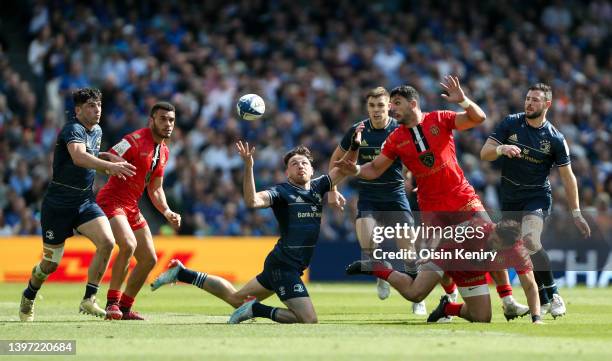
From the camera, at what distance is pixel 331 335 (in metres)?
11.1

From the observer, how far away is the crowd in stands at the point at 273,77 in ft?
80.3

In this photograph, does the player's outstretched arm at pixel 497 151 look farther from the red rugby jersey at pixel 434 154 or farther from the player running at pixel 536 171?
the red rugby jersey at pixel 434 154

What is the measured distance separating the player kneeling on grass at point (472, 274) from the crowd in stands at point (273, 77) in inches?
436

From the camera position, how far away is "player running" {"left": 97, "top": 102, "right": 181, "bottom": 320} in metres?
13.6

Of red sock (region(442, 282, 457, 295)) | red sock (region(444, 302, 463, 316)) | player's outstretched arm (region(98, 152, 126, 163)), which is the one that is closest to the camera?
red sock (region(444, 302, 463, 316))

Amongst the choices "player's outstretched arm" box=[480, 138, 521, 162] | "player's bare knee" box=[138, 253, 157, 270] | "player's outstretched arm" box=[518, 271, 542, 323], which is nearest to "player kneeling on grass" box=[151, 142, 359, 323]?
"player's bare knee" box=[138, 253, 157, 270]

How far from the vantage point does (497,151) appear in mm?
13055

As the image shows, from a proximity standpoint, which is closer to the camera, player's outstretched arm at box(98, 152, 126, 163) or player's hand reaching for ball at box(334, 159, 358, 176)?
player's hand reaching for ball at box(334, 159, 358, 176)

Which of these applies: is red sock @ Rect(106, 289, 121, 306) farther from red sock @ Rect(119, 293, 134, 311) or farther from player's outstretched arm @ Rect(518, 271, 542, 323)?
player's outstretched arm @ Rect(518, 271, 542, 323)

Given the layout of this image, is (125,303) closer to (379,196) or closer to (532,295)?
(379,196)

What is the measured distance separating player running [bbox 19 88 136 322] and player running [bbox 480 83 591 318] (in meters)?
4.47

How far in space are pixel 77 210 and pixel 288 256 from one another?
8.37 feet

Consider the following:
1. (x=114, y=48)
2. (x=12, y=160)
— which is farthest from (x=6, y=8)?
(x=12, y=160)

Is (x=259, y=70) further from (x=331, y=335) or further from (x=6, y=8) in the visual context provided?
(x=331, y=335)
